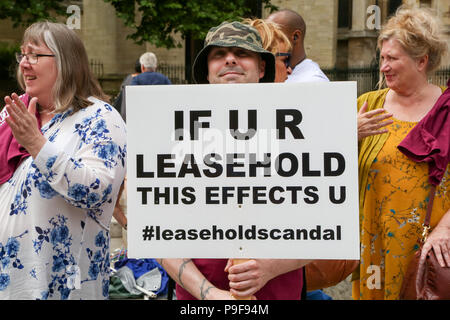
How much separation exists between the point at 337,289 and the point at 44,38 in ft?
9.83

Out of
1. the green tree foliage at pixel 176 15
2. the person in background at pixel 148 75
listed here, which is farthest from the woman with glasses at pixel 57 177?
the green tree foliage at pixel 176 15

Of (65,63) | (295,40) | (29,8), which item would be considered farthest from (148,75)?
(29,8)

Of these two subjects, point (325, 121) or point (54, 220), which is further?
point (54, 220)

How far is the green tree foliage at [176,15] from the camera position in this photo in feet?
49.6

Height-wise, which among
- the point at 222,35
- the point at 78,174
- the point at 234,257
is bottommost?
the point at 234,257

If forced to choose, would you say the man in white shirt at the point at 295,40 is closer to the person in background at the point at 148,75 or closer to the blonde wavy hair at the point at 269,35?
the blonde wavy hair at the point at 269,35

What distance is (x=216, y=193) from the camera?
2.04 meters

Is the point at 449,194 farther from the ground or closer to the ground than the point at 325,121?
closer to the ground

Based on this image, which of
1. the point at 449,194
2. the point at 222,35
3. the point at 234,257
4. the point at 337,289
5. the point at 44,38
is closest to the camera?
the point at 234,257

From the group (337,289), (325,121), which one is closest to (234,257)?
(325,121)

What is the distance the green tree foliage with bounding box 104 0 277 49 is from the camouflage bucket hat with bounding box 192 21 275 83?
1292 cm

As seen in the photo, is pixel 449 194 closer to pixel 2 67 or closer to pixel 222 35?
pixel 222 35

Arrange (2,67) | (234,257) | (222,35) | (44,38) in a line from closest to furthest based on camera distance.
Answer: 1. (234,257)
2. (222,35)
3. (44,38)
4. (2,67)

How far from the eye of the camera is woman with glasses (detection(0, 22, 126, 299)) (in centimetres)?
247
